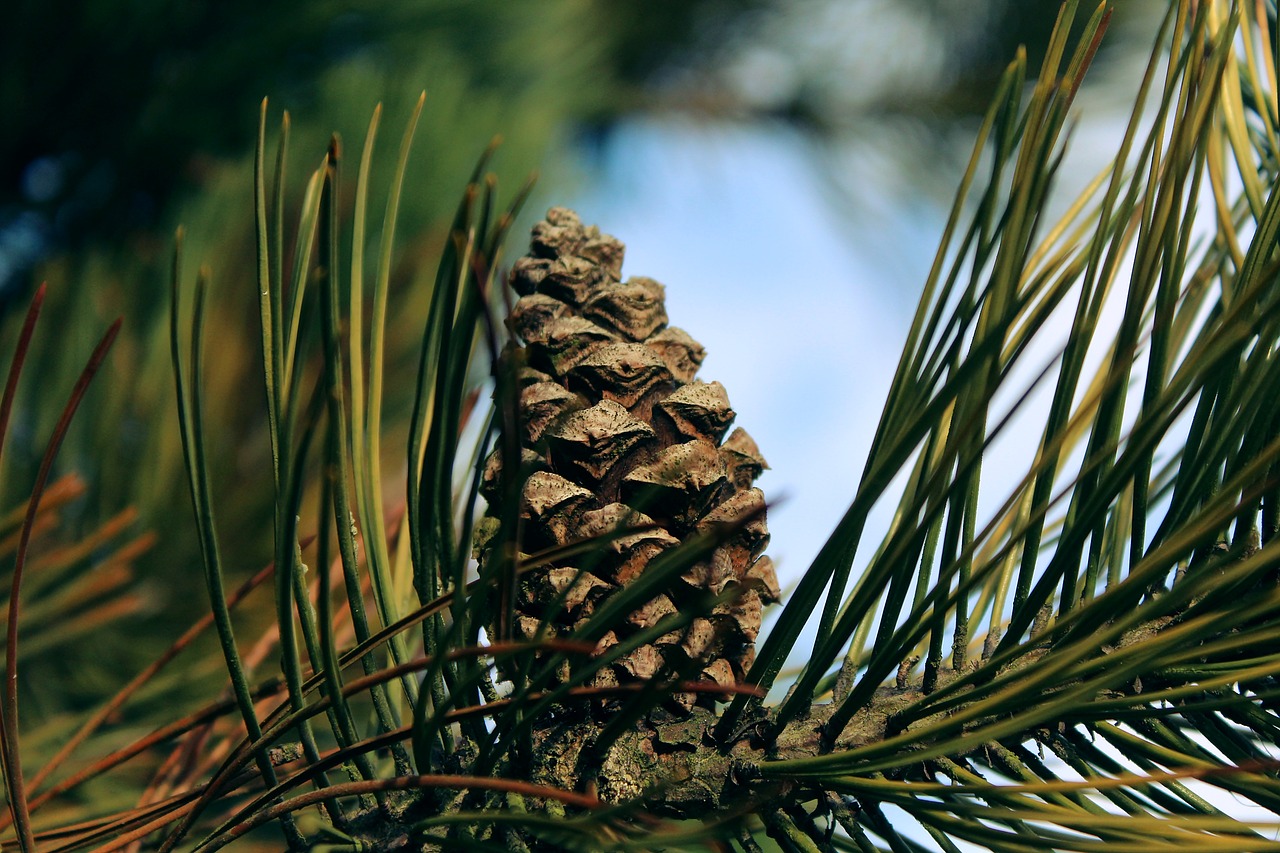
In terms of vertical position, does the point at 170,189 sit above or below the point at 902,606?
above

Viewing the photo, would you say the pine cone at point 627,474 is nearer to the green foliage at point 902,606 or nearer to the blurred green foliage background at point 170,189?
the green foliage at point 902,606

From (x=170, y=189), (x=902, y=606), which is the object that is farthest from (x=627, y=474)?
(x=170, y=189)

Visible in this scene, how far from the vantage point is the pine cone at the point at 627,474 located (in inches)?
9.5

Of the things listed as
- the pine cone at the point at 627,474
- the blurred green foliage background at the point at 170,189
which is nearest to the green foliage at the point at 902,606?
the pine cone at the point at 627,474

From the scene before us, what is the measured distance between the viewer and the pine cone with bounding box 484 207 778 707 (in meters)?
0.24

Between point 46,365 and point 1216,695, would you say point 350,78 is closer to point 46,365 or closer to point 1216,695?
point 46,365

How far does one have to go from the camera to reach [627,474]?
25cm

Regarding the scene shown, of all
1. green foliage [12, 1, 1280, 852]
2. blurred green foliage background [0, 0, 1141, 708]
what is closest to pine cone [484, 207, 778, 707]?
green foliage [12, 1, 1280, 852]

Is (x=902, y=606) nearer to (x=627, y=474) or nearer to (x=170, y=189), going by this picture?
(x=627, y=474)

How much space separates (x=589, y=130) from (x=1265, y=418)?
4.72 feet

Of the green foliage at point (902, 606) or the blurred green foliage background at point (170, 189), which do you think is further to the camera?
the blurred green foliage background at point (170, 189)

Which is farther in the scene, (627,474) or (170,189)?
(170,189)

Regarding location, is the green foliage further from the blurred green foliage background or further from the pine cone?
the blurred green foliage background

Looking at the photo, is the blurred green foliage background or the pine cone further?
the blurred green foliage background
